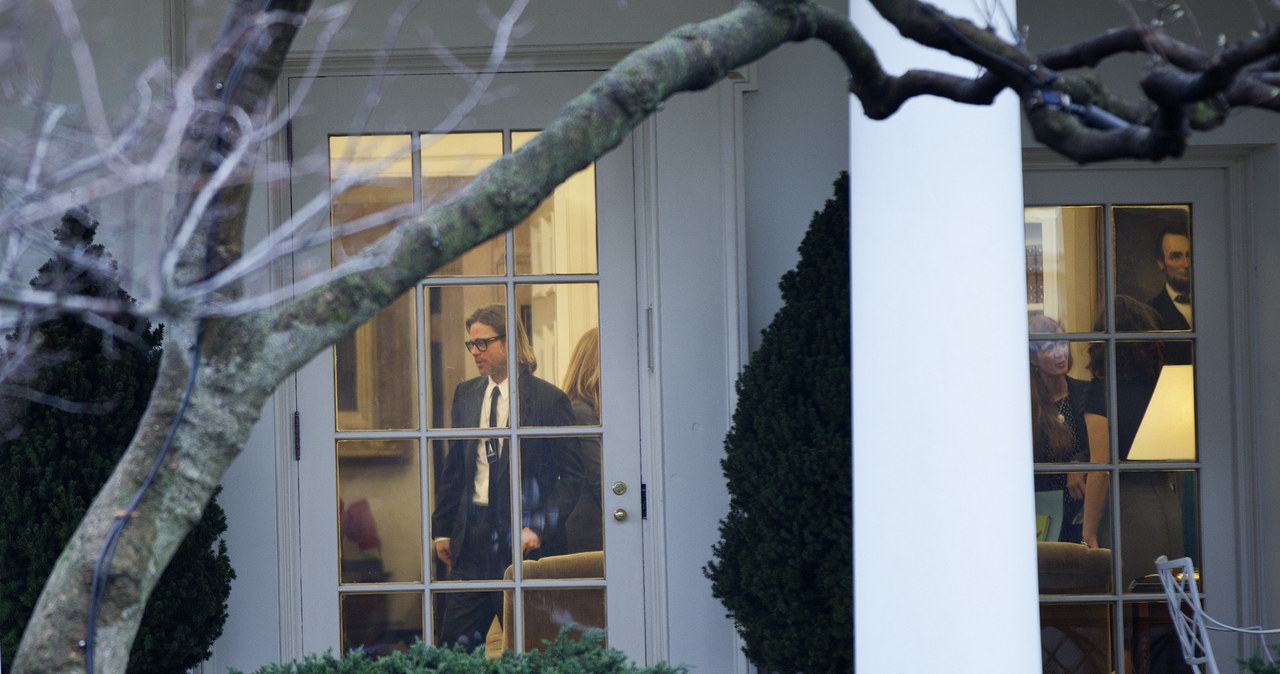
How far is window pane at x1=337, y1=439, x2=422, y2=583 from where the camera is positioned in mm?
4039

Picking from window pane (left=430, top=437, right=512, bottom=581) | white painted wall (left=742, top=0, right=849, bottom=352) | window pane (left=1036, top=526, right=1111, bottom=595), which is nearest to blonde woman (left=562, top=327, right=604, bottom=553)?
window pane (left=430, top=437, right=512, bottom=581)

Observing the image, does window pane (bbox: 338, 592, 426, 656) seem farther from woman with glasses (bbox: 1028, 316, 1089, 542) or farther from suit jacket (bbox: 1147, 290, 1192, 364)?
suit jacket (bbox: 1147, 290, 1192, 364)

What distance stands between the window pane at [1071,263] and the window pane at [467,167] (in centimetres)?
222

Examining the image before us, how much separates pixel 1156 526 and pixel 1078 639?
1.88ft

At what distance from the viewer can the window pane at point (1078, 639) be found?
4.34 meters

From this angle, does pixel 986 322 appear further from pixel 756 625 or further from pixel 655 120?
pixel 655 120

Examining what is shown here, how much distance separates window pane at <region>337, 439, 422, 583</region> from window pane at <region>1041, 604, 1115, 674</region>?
2.61m

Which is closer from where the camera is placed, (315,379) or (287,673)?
(287,673)

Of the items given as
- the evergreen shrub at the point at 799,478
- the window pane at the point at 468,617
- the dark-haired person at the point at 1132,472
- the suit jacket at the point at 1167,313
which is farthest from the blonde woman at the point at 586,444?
the suit jacket at the point at 1167,313

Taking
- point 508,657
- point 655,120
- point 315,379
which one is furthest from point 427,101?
point 508,657

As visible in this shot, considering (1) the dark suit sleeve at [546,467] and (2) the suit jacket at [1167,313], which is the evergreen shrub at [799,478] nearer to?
(1) the dark suit sleeve at [546,467]

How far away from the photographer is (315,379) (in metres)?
4.01

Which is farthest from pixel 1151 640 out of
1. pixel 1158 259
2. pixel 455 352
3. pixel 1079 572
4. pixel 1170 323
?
pixel 455 352

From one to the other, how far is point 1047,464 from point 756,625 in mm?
1648
